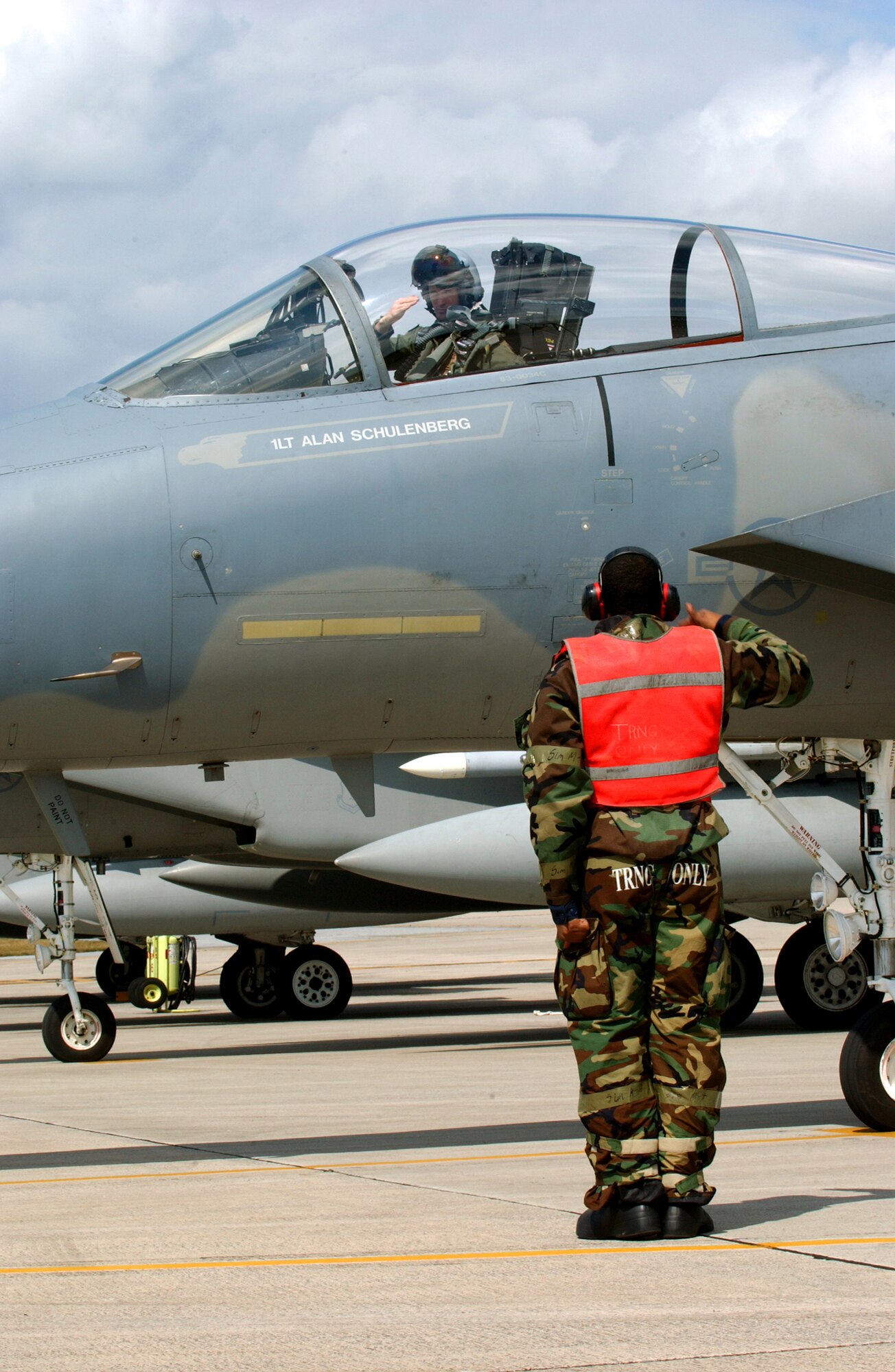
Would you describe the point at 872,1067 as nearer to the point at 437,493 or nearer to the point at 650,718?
the point at 650,718

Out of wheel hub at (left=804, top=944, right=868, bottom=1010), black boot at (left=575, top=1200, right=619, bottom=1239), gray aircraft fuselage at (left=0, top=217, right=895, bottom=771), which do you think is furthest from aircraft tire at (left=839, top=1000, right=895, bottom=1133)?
wheel hub at (left=804, top=944, right=868, bottom=1010)

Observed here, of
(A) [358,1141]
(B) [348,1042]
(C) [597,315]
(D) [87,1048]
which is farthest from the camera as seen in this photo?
(B) [348,1042]

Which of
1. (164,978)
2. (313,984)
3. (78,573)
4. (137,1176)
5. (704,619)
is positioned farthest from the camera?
(164,978)

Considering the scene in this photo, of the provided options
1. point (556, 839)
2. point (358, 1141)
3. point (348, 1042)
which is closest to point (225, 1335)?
point (556, 839)

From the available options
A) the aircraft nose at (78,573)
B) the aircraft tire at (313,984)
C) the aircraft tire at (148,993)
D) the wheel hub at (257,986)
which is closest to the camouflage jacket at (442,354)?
the aircraft nose at (78,573)

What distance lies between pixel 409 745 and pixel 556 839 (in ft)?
6.01

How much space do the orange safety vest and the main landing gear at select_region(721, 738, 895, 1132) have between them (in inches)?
55.9

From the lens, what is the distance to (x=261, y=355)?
598cm

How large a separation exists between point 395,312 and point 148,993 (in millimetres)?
14016

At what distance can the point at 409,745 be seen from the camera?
638cm

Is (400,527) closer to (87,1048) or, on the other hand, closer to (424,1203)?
(424,1203)

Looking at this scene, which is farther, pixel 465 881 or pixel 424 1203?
pixel 465 881

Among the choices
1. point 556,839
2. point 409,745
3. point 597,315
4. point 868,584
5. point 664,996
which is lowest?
point 664,996

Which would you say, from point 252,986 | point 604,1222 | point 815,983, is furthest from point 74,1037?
point 604,1222
